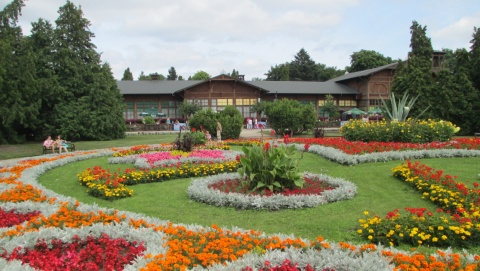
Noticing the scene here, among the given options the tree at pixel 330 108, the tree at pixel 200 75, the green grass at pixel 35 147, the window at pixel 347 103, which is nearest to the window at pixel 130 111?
the green grass at pixel 35 147

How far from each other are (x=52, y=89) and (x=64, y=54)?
2.62 m

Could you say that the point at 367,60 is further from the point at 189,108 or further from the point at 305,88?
the point at 189,108

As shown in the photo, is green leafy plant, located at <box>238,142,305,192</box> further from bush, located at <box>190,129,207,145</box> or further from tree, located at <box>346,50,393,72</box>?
tree, located at <box>346,50,393,72</box>

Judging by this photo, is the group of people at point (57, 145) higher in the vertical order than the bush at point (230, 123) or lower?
lower

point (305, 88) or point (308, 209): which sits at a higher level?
point (305, 88)

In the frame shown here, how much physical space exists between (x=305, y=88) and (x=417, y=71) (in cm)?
1493

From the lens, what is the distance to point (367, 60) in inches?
2468

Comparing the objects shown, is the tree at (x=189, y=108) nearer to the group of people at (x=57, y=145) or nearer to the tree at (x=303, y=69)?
the group of people at (x=57, y=145)

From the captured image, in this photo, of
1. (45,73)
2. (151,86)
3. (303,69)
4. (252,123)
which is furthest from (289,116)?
(303,69)

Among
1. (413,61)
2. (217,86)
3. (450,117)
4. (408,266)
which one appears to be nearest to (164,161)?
(408,266)

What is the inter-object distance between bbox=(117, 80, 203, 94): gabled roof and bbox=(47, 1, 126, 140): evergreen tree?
12842mm

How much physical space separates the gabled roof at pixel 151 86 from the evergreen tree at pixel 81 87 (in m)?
12.8

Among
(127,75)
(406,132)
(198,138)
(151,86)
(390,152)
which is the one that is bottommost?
(390,152)

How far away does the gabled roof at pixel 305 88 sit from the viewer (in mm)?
43675
